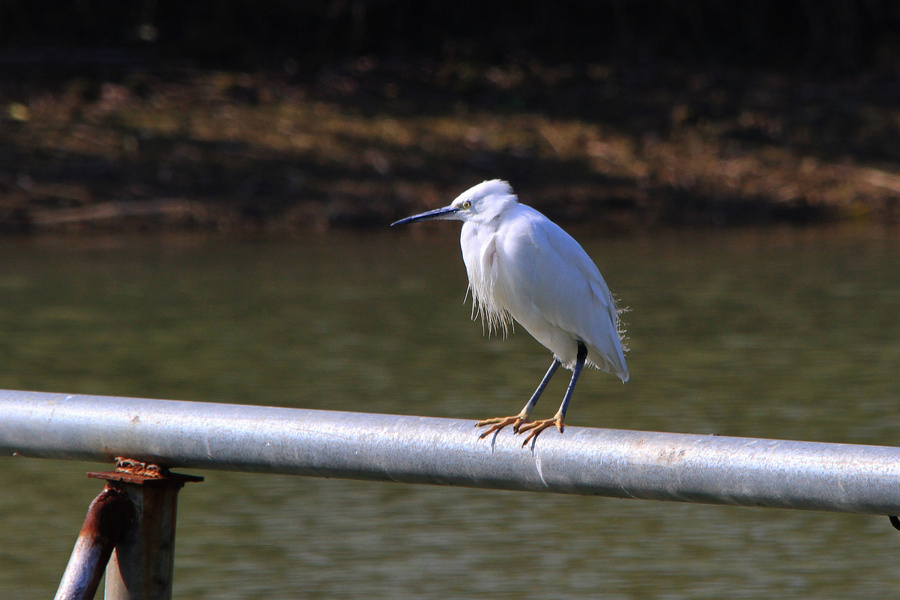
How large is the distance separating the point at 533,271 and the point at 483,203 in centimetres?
21

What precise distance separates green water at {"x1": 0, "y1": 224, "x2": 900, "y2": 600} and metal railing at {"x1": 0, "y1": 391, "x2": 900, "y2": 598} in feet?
5.11

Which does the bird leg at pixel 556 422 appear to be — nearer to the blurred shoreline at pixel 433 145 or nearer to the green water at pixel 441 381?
the green water at pixel 441 381

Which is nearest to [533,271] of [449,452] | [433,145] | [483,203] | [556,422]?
[483,203]

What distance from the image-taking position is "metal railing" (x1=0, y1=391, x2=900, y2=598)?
1895 millimetres

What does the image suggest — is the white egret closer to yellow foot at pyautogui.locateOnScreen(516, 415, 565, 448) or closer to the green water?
yellow foot at pyautogui.locateOnScreen(516, 415, 565, 448)

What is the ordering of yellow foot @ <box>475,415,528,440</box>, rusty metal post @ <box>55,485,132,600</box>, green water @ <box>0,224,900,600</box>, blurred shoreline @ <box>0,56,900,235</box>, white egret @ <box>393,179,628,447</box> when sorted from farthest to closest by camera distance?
1. blurred shoreline @ <box>0,56,900,235</box>
2. green water @ <box>0,224,900,600</box>
3. white egret @ <box>393,179,628,447</box>
4. rusty metal post @ <box>55,485,132,600</box>
5. yellow foot @ <box>475,415,528,440</box>

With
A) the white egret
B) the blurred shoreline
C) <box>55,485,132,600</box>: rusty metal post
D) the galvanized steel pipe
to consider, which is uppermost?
the blurred shoreline

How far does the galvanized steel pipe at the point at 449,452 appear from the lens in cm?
189

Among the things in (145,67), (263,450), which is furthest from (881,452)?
(145,67)

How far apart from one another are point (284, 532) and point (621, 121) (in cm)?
1087

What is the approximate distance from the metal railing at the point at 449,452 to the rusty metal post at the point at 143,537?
0.04 metres

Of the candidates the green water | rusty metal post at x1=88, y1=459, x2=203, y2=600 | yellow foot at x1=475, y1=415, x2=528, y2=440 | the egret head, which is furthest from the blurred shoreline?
rusty metal post at x1=88, y1=459, x2=203, y2=600

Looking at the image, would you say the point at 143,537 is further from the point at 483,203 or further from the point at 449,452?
the point at 483,203

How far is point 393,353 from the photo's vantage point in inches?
287
